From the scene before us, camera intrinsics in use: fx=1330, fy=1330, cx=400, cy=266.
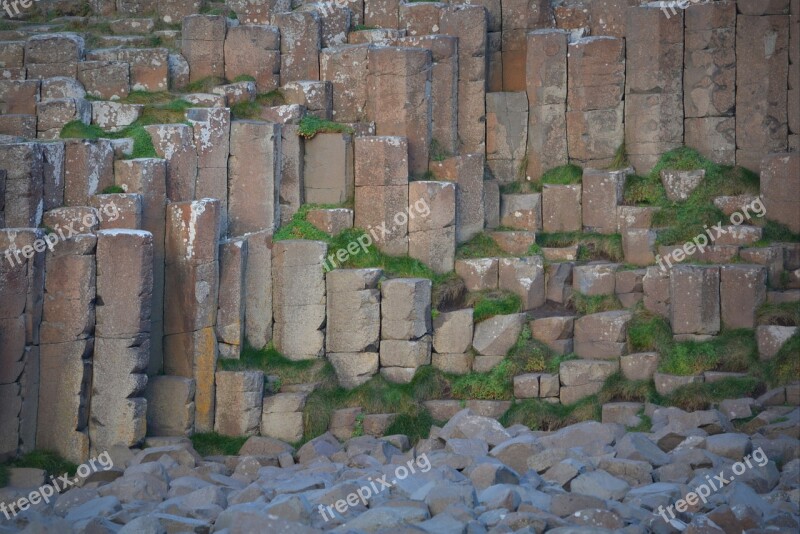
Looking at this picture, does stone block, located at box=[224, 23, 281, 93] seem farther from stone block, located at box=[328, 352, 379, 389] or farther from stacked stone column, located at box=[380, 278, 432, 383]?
stone block, located at box=[328, 352, 379, 389]

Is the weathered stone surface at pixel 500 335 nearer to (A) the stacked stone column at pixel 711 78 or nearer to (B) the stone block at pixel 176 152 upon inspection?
(A) the stacked stone column at pixel 711 78

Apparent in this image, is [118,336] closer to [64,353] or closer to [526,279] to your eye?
[64,353]

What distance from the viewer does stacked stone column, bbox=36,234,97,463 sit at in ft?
61.1

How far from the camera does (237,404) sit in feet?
66.0

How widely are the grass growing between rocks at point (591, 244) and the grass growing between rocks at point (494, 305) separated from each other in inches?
56.5

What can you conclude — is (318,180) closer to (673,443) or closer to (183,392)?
(183,392)

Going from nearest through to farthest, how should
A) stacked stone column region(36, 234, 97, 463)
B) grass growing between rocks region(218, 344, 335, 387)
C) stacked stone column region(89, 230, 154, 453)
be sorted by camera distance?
stacked stone column region(36, 234, 97, 463) → stacked stone column region(89, 230, 154, 453) → grass growing between rocks region(218, 344, 335, 387)

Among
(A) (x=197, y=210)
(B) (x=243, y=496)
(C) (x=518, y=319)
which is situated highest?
(A) (x=197, y=210)

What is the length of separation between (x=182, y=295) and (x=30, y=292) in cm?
243

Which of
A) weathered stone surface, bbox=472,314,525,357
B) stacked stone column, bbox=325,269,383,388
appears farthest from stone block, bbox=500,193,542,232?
stacked stone column, bbox=325,269,383,388

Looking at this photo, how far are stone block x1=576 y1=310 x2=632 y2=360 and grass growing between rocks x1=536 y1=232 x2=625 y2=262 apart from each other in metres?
1.38

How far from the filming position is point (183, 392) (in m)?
19.8

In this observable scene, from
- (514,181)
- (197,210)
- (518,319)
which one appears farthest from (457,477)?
(514,181)

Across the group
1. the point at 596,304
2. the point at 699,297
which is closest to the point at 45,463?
the point at 596,304
